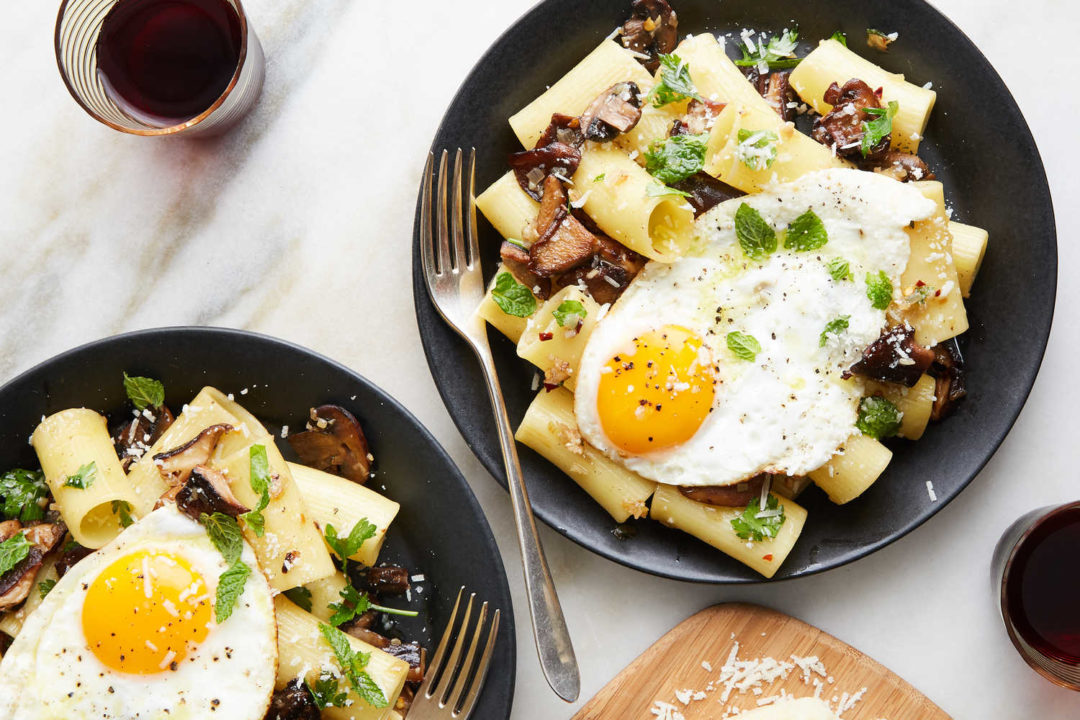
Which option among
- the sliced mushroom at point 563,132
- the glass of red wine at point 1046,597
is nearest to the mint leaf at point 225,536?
the sliced mushroom at point 563,132

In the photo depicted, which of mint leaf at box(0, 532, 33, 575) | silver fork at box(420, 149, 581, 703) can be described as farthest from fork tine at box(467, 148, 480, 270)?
mint leaf at box(0, 532, 33, 575)

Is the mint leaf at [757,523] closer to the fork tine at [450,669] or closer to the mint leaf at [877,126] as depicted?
the fork tine at [450,669]

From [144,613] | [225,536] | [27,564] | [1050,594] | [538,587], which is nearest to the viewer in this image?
[144,613]

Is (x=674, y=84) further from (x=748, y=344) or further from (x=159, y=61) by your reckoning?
(x=159, y=61)

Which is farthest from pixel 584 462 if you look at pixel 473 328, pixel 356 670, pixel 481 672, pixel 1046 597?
pixel 1046 597

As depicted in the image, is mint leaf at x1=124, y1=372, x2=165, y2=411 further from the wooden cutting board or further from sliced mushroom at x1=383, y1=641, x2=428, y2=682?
the wooden cutting board
